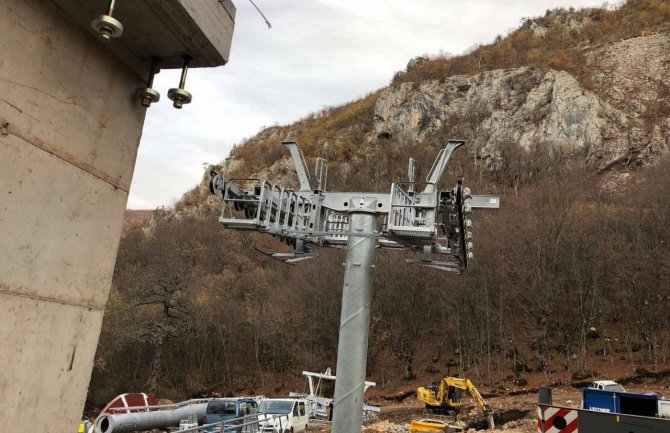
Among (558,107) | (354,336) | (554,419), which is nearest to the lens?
(554,419)

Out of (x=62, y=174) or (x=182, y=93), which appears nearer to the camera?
(x=62, y=174)

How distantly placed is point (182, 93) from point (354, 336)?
560 centimetres

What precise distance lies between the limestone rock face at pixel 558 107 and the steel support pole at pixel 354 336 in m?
55.3

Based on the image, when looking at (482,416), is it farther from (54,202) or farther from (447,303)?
(54,202)

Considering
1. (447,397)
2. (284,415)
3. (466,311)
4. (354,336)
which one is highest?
(466,311)

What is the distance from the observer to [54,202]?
10.9ft

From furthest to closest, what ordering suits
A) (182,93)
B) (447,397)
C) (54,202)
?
(447,397), (182,93), (54,202)

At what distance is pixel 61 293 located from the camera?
11.1 ft

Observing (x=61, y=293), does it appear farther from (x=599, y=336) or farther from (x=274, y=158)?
(x=274, y=158)

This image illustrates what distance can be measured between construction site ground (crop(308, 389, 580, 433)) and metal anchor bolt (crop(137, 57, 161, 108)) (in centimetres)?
1539

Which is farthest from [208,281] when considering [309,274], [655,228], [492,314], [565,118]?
[565,118]

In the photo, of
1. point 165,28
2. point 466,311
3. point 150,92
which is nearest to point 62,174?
point 150,92

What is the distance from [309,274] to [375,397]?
471 inches

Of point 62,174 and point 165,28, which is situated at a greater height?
point 165,28
